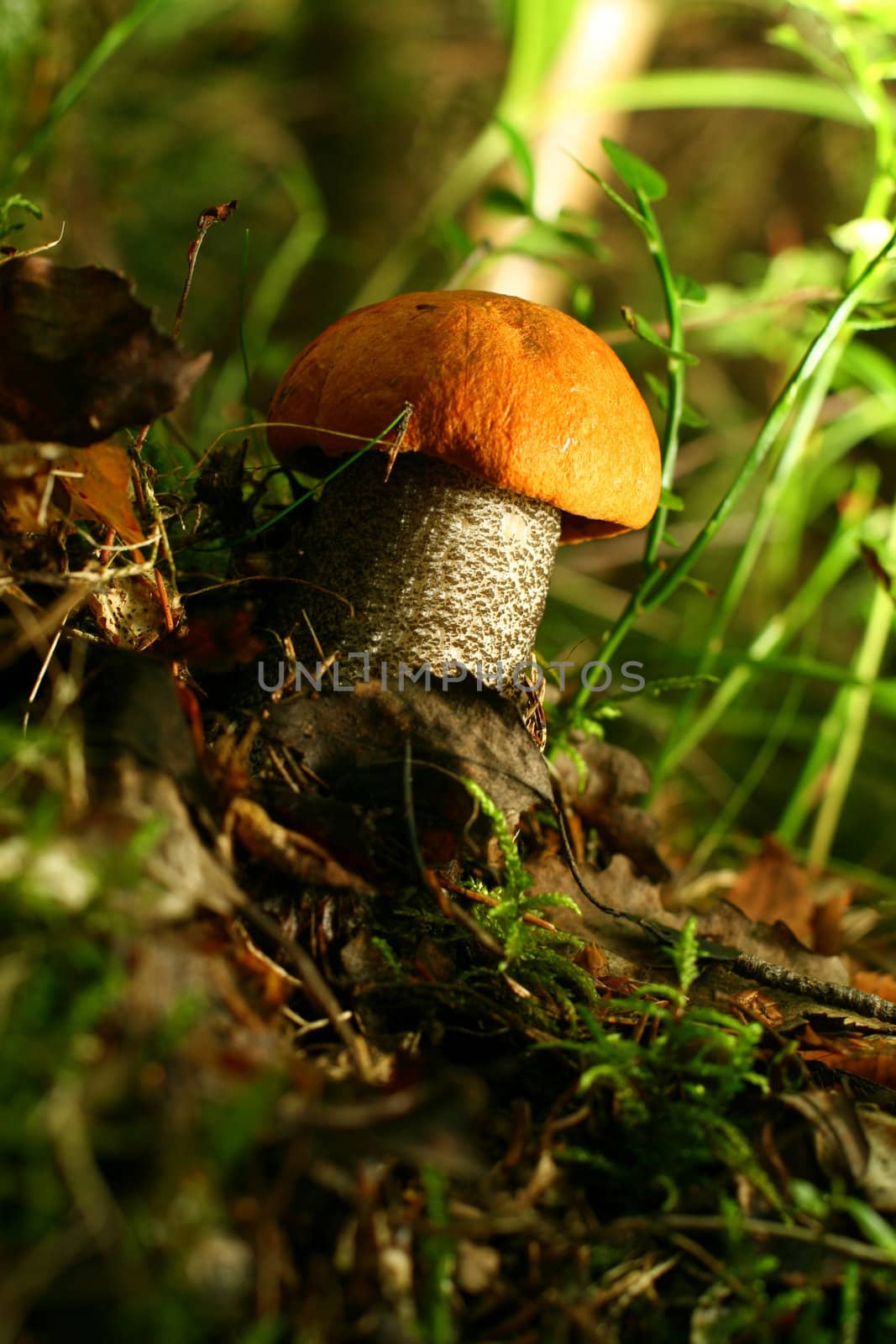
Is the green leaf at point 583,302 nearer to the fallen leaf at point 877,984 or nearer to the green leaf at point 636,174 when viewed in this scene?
the green leaf at point 636,174

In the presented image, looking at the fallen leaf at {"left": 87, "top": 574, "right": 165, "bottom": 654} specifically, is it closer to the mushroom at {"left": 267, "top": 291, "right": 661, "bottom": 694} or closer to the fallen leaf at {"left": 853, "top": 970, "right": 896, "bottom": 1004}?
the mushroom at {"left": 267, "top": 291, "right": 661, "bottom": 694}

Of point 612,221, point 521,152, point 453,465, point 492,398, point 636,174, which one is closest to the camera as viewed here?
point 492,398

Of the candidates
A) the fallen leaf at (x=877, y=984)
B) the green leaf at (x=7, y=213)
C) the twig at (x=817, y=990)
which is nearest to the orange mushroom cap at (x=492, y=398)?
the green leaf at (x=7, y=213)

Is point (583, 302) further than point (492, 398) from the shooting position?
Yes

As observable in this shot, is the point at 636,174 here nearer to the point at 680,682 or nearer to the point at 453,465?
the point at 453,465

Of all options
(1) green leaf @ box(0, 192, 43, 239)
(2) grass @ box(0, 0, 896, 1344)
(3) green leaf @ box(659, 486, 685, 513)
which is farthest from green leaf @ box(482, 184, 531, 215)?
(1) green leaf @ box(0, 192, 43, 239)

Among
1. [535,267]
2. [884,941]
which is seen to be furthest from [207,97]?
[884,941]

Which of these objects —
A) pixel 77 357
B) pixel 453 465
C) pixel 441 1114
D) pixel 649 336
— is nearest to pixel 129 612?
pixel 77 357
